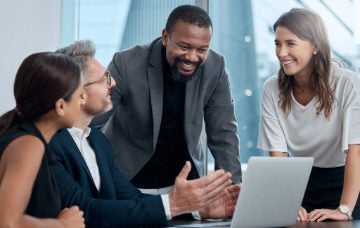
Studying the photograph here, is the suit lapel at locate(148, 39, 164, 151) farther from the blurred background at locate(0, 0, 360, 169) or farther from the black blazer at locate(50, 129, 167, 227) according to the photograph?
the blurred background at locate(0, 0, 360, 169)

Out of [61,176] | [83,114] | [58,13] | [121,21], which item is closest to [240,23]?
[121,21]

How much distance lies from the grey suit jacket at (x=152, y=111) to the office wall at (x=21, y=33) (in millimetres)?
893

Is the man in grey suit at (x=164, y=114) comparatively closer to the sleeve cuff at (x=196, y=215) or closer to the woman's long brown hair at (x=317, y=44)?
the woman's long brown hair at (x=317, y=44)

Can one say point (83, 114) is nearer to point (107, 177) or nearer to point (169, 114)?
point (107, 177)

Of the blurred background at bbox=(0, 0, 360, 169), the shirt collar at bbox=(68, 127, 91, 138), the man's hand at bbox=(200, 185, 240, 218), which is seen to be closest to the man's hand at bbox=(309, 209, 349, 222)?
the man's hand at bbox=(200, 185, 240, 218)

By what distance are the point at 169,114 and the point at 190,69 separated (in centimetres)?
29

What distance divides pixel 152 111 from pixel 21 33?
1.22 m

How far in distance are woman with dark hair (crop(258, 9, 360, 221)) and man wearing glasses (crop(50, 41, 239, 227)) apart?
68 cm

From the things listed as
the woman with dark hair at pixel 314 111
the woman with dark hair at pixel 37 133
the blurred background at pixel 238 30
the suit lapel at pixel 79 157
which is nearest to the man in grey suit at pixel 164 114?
the woman with dark hair at pixel 314 111

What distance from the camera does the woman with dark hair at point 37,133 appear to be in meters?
1.64

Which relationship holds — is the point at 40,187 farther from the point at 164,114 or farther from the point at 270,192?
the point at 164,114

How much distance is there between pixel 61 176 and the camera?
217cm

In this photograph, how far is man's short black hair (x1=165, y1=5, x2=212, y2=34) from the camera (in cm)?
289

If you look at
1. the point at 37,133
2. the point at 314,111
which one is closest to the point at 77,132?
the point at 37,133
